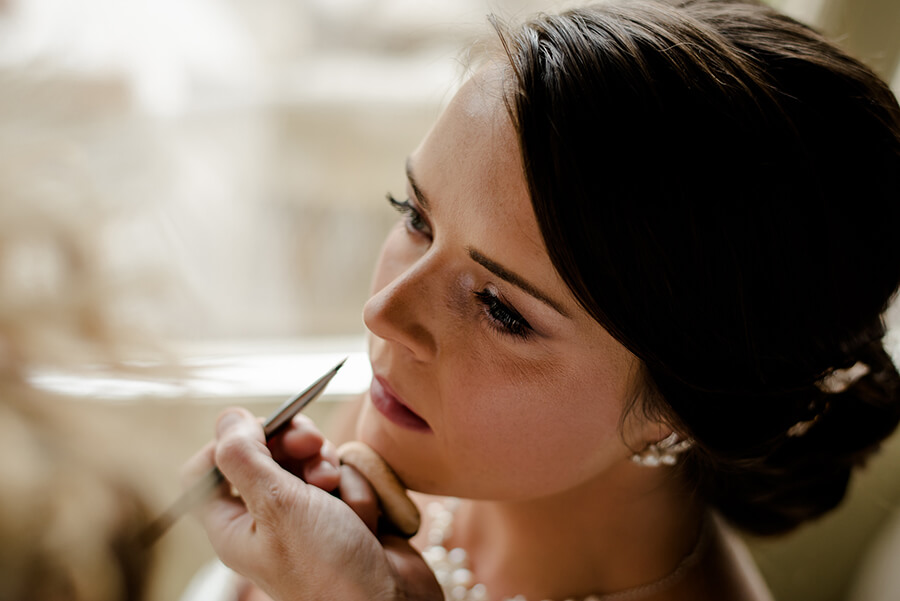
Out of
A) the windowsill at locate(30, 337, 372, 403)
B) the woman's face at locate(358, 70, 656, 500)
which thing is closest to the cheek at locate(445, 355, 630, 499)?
the woman's face at locate(358, 70, 656, 500)

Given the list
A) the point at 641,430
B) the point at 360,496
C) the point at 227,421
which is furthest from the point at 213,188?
the point at 641,430

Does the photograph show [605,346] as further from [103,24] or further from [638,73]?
[103,24]

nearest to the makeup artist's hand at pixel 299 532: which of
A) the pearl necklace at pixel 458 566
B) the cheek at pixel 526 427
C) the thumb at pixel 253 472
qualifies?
the thumb at pixel 253 472

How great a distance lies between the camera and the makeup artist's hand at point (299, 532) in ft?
2.16

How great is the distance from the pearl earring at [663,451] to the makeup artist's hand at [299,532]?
0.26m

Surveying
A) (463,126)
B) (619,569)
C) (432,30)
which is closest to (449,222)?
(463,126)

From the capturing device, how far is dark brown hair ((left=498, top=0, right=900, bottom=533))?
0.58 meters

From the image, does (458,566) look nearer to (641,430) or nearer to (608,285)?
(641,430)

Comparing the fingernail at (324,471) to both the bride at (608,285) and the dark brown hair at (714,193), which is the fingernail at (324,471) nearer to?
the bride at (608,285)

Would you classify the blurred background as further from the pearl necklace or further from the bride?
the pearl necklace

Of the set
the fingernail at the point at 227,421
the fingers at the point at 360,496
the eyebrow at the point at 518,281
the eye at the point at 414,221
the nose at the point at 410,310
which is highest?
the eyebrow at the point at 518,281

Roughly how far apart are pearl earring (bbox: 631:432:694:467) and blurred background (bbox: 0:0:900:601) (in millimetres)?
381

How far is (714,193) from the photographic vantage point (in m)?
0.58

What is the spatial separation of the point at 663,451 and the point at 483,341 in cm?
25
